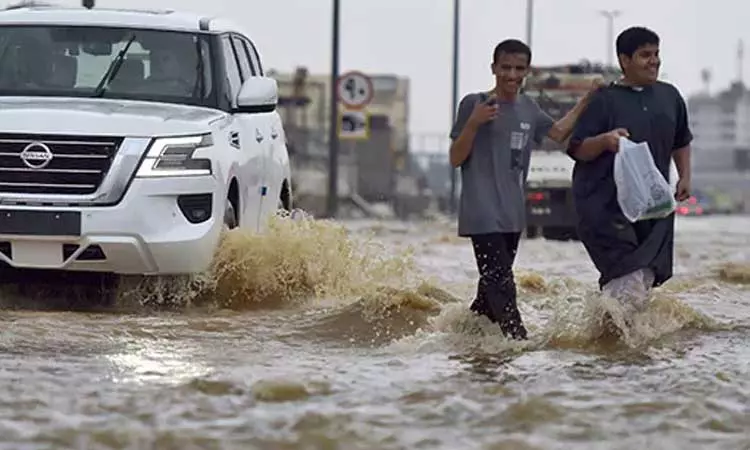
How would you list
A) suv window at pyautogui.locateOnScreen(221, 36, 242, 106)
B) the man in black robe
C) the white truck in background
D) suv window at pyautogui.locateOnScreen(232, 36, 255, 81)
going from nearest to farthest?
the man in black robe < suv window at pyautogui.locateOnScreen(221, 36, 242, 106) < suv window at pyautogui.locateOnScreen(232, 36, 255, 81) < the white truck in background

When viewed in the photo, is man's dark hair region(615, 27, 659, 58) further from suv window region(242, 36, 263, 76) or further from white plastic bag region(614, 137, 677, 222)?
suv window region(242, 36, 263, 76)

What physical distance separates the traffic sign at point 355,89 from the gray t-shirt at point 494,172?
1875 centimetres

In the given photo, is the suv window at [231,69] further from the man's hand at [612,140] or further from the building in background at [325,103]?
the building in background at [325,103]

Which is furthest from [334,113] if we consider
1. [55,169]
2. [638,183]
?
[638,183]

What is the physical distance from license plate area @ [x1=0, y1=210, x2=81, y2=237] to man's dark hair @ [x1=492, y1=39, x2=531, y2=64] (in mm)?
2512

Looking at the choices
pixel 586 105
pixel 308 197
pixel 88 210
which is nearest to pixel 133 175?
pixel 88 210

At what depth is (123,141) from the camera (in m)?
8.95

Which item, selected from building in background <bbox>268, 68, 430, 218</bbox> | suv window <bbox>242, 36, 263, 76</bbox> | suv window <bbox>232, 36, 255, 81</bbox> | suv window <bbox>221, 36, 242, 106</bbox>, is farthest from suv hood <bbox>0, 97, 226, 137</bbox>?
building in background <bbox>268, 68, 430, 218</bbox>

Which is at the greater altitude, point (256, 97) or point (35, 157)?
point (256, 97)

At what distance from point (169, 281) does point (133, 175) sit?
2.87 ft

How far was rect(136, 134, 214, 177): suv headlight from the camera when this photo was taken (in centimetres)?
894

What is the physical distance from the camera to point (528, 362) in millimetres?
7285

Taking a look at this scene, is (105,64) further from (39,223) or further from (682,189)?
(682,189)

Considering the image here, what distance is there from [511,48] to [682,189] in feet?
3.74
